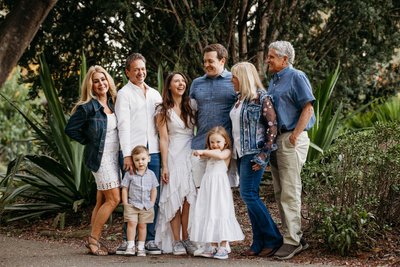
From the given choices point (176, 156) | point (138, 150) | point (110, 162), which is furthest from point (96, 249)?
point (176, 156)

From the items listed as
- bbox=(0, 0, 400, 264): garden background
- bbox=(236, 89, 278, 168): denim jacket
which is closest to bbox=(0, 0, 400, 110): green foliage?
bbox=(0, 0, 400, 264): garden background

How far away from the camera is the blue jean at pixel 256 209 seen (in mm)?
6672

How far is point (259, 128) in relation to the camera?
658cm

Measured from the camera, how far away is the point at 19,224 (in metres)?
9.22

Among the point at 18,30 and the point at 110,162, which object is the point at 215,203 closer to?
the point at 110,162

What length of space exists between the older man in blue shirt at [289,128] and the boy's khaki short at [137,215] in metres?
1.24

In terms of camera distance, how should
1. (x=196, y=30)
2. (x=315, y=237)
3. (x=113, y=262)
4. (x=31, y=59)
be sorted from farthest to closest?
1. (x=31, y=59)
2. (x=196, y=30)
3. (x=315, y=237)
4. (x=113, y=262)

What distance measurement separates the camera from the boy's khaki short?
685cm

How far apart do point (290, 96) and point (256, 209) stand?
109cm

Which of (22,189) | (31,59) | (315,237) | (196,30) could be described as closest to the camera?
(315,237)

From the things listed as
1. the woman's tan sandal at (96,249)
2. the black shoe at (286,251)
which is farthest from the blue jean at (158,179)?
the black shoe at (286,251)

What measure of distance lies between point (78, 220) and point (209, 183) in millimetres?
2819

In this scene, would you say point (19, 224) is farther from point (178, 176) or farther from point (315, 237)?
point (315, 237)

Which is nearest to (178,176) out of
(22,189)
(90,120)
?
(90,120)
